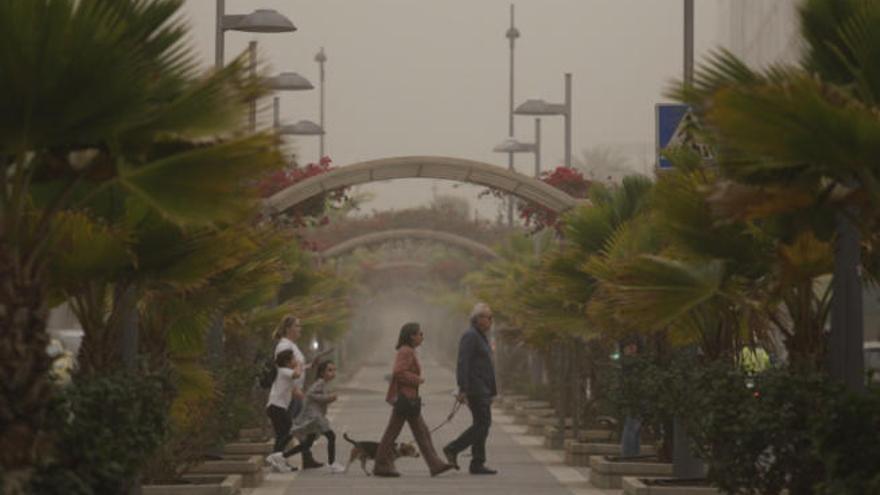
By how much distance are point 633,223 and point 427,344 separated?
521 ft

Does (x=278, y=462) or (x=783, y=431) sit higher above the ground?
(x=783, y=431)

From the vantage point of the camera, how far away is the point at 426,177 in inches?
1415

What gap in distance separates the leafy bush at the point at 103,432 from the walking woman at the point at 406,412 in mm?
10316

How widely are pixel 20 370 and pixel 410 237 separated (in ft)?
190

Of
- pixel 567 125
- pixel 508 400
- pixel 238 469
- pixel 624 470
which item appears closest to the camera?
pixel 624 470

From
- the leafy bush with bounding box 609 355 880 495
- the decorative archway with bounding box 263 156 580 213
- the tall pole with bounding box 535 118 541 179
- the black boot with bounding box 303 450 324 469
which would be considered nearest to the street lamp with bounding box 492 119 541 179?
the tall pole with bounding box 535 118 541 179

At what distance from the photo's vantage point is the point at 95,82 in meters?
13.5

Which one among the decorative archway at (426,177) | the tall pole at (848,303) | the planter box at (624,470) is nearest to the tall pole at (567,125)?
the decorative archway at (426,177)

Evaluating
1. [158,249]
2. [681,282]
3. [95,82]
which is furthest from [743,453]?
[95,82]

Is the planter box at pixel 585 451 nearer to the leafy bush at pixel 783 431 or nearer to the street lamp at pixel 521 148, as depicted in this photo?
the leafy bush at pixel 783 431

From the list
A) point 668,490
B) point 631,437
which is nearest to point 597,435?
point 631,437

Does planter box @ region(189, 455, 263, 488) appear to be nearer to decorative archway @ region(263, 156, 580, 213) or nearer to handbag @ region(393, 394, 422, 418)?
handbag @ region(393, 394, 422, 418)

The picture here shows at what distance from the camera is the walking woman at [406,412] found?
26844mm

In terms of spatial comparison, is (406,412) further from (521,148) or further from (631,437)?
(521,148)
